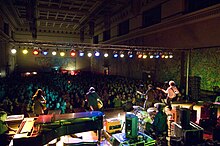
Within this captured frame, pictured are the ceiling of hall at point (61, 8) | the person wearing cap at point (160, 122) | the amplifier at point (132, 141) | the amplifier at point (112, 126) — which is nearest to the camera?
the amplifier at point (132, 141)

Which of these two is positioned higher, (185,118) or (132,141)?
(185,118)

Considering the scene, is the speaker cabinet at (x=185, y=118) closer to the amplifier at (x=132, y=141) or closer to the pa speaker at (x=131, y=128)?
the amplifier at (x=132, y=141)

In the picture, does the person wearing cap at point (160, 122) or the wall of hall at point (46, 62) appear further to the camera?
the wall of hall at point (46, 62)

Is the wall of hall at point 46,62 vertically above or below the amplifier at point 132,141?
above

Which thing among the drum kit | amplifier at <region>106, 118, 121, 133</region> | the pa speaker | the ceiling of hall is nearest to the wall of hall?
the ceiling of hall

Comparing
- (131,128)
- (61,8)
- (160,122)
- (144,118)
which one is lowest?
(144,118)

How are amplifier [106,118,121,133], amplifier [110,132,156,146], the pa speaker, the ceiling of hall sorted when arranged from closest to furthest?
amplifier [110,132,156,146] < the pa speaker < amplifier [106,118,121,133] < the ceiling of hall

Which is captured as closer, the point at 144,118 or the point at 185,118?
the point at 185,118

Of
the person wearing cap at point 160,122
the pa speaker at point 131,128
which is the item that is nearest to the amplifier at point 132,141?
the pa speaker at point 131,128

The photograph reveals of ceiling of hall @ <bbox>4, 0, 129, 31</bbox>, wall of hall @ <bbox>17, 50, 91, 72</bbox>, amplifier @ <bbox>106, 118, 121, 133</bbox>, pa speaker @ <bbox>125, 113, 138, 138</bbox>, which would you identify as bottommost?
amplifier @ <bbox>106, 118, 121, 133</bbox>

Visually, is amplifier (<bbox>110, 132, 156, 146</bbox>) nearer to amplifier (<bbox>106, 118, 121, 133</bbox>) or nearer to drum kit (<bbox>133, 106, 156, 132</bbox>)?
amplifier (<bbox>106, 118, 121, 133</bbox>)

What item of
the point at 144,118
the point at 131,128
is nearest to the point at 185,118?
the point at 144,118

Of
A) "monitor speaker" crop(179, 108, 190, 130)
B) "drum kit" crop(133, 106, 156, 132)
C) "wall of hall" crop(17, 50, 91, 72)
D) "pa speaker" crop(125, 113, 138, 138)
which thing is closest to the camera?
"pa speaker" crop(125, 113, 138, 138)

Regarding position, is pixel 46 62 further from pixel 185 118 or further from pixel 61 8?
pixel 185 118
